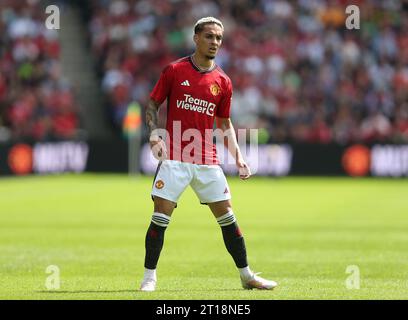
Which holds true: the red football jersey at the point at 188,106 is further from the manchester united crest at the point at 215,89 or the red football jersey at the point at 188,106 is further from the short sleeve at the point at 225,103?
the short sleeve at the point at 225,103

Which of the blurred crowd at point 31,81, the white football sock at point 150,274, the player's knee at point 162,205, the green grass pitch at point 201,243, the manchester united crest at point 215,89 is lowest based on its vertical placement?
the green grass pitch at point 201,243

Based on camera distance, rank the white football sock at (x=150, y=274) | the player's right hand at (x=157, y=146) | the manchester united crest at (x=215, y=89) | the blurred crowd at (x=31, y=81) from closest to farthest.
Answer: the player's right hand at (x=157, y=146)
the white football sock at (x=150, y=274)
the manchester united crest at (x=215, y=89)
the blurred crowd at (x=31, y=81)

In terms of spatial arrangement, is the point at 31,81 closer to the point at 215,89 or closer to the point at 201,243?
the point at 201,243

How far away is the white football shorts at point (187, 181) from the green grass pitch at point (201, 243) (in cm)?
96

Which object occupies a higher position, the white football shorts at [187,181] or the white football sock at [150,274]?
the white football shorts at [187,181]

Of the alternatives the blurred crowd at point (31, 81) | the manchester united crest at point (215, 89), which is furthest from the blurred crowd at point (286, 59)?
the manchester united crest at point (215, 89)

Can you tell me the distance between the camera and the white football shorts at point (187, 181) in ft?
33.0

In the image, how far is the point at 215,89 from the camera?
10.2m

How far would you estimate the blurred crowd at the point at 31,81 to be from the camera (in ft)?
108

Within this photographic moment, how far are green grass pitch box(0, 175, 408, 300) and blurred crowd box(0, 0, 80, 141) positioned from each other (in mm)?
5382

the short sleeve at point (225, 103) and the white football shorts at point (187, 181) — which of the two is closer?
the white football shorts at point (187, 181)

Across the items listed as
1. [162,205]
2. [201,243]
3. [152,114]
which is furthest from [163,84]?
[201,243]

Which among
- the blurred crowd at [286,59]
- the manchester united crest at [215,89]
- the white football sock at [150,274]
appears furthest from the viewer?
the blurred crowd at [286,59]

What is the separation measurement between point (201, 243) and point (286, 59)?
Answer: 20678 mm
